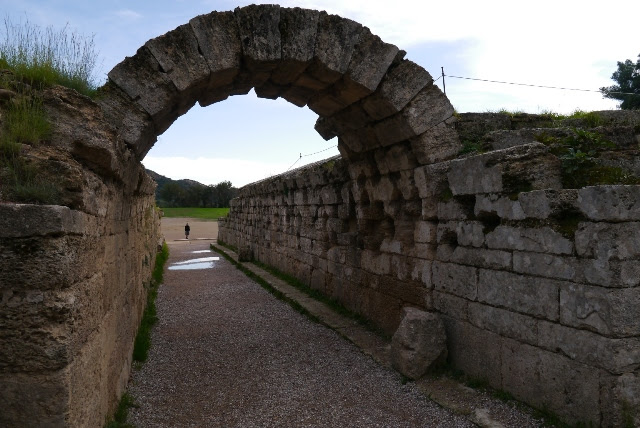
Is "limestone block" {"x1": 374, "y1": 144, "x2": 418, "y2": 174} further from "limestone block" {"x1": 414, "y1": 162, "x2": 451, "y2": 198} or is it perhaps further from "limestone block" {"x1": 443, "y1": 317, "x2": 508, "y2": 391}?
"limestone block" {"x1": 443, "y1": 317, "x2": 508, "y2": 391}

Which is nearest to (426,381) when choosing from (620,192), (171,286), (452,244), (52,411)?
(452,244)

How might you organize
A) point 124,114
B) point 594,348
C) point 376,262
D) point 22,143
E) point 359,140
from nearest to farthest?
point 22,143 → point 594,348 → point 124,114 → point 359,140 → point 376,262

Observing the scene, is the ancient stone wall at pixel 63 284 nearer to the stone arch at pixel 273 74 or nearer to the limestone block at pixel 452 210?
the stone arch at pixel 273 74

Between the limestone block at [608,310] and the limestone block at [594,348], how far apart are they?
65 millimetres

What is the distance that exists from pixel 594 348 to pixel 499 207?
1.52 m

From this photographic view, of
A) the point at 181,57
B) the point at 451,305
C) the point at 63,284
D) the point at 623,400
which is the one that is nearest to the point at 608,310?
the point at 623,400

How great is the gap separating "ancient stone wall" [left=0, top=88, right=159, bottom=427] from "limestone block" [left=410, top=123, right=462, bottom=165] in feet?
11.3

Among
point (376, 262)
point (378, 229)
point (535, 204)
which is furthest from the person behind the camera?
point (378, 229)

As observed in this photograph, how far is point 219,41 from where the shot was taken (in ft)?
17.1

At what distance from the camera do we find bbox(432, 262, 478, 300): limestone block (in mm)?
5191

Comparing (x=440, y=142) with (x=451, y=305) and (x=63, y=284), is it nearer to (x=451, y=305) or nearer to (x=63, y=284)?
(x=451, y=305)

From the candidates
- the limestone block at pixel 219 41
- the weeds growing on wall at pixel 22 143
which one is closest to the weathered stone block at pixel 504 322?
the limestone block at pixel 219 41

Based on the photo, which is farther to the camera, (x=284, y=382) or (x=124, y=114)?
(x=284, y=382)

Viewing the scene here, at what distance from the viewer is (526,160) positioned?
4664mm
